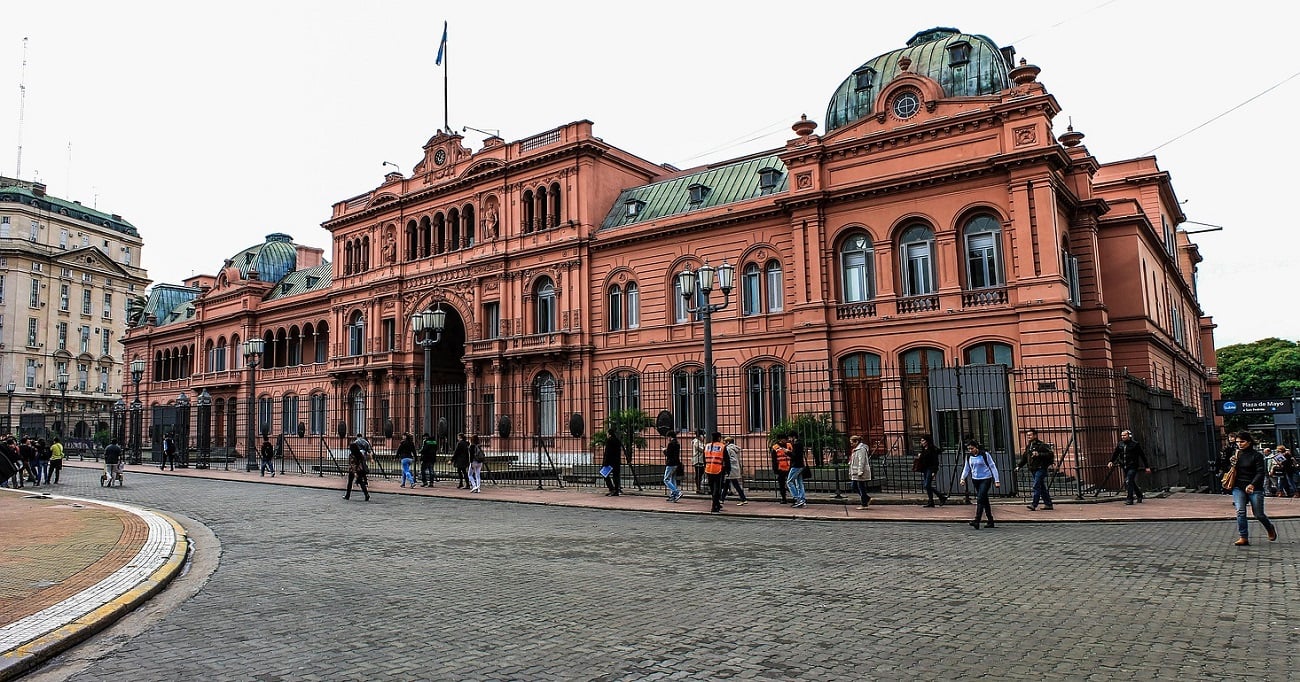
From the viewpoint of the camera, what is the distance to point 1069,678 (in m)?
5.70

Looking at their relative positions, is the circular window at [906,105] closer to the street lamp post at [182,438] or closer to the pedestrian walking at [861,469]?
the pedestrian walking at [861,469]

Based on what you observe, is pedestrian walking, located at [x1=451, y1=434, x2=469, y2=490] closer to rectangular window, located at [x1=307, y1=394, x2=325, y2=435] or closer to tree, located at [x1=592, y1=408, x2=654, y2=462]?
tree, located at [x1=592, y1=408, x2=654, y2=462]

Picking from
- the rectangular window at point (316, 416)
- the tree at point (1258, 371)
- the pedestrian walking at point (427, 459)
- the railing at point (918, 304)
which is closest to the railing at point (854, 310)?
the railing at point (918, 304)

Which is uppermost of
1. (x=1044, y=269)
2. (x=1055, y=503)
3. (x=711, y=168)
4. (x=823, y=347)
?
(x=711, y=168)

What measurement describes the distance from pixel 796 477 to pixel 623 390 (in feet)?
55.9

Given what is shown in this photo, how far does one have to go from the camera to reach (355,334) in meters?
46.7

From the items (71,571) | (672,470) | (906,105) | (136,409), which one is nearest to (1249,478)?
(672,470)

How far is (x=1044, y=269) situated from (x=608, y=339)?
17382mm

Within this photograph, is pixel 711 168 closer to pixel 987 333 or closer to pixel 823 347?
pixel 823 347

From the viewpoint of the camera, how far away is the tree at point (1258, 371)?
6838 cm

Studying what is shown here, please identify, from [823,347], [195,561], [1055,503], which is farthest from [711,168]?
[195,561]

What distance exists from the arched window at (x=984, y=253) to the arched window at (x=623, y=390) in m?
13.7

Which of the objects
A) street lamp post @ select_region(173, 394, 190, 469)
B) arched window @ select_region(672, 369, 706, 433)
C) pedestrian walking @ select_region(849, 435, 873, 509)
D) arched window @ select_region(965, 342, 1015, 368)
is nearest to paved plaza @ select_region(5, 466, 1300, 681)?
pedestrian walking @ select_region(849, 435, 873, 509)

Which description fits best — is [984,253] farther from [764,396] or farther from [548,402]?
[548,402]
